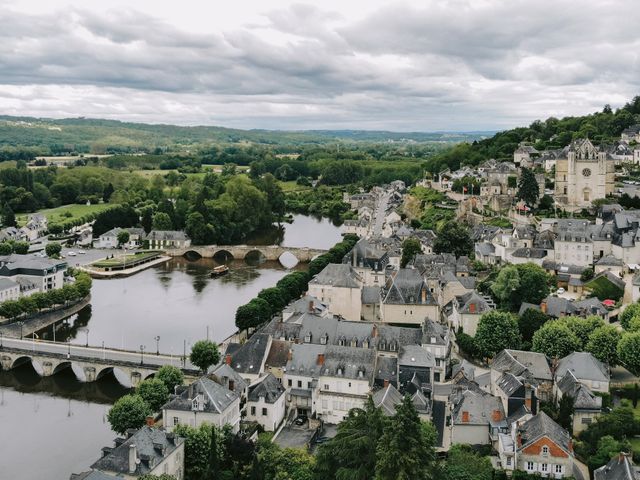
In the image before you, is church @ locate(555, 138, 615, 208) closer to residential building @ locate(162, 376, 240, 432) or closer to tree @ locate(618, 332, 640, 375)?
tree @ locate(618, 332, 640, 375)

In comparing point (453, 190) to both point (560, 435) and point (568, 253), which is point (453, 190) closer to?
point (568, 253)

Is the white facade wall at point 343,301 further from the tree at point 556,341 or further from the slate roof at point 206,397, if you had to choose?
the slate roof at point 206,397

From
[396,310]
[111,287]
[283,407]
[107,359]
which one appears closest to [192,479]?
[283,407]

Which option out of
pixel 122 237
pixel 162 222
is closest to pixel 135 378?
pixel 122 237

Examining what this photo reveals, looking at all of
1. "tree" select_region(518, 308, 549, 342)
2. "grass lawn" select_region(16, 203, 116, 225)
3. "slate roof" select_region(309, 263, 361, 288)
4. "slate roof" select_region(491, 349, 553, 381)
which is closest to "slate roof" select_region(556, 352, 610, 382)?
"slate roof" select_region(491, 349, 553, 381)

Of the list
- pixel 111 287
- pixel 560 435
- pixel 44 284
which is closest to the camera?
pixel 560 435

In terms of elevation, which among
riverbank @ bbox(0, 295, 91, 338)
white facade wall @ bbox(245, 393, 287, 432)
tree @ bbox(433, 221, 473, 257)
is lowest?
riverbank @ bbox(0, 295, 91, 338)

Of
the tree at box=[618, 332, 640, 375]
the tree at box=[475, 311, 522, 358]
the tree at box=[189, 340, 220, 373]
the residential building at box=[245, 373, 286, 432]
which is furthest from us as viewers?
the tree at box=[475, 311, 522, 358]
